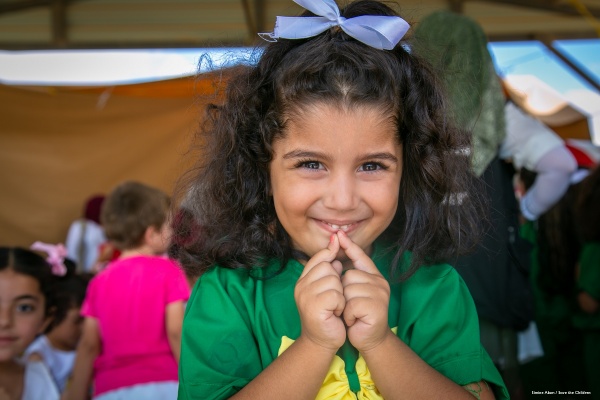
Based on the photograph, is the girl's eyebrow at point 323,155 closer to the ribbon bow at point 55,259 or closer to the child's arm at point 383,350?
the child's arm at point 383,350

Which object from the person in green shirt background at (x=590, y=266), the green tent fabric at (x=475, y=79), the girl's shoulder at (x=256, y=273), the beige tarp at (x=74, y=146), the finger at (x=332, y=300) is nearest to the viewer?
the finger at (x=332, y=300)

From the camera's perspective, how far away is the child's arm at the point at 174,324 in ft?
9.86

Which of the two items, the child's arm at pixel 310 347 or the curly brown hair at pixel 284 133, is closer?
the child's arm at pixel 310 347

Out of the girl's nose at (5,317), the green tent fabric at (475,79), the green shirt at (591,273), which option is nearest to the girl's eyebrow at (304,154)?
the green tent fabric at (475,79)

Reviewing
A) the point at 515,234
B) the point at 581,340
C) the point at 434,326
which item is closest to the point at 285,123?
the point at 434,326

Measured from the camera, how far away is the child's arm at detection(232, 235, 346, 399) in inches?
49.1

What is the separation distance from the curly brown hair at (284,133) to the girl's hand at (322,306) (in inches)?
9.3

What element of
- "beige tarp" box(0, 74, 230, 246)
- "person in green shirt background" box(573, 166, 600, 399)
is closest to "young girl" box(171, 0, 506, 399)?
"person in green shirt background" box(573, 166, 600, 399)

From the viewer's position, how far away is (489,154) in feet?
7.96

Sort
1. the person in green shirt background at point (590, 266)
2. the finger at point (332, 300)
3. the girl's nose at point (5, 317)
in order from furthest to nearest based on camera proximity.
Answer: the person in green shirt background at point (590, 266), the girl's nose at point (5, 317), the finger at point (332, 300)

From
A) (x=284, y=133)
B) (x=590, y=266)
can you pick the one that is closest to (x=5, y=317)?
(x=284, y=133)

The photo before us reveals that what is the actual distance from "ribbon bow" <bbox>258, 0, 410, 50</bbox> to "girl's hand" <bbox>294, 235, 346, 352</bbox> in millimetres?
474

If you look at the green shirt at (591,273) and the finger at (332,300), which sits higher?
the green shirt at (591,273)

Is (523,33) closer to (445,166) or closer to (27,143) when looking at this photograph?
(27,143)
